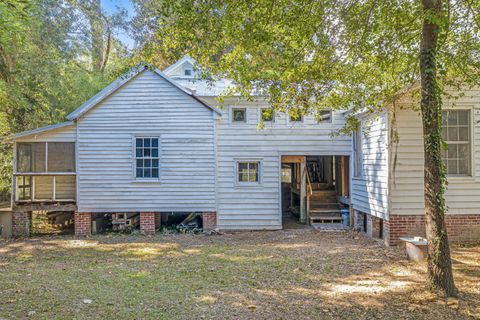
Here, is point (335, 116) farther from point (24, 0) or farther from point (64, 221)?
point (64, 221)

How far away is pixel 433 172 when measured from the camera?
582 centimetres

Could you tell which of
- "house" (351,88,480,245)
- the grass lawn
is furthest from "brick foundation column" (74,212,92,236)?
"house" (351,88,480,245)

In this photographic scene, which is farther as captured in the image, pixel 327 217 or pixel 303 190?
pixel 303 190

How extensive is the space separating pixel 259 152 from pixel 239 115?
59.2 inches

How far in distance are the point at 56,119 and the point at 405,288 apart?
16913 mm

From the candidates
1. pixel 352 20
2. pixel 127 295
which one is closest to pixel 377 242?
pixel 352 20

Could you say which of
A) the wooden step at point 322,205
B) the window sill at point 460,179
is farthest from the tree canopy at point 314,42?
the wooden step at point 322,205

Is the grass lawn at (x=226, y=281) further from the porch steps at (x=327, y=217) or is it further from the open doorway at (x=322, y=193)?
the open doorway at (x=322, y=193)

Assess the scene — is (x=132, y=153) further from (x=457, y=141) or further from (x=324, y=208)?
(x=457, y=141)

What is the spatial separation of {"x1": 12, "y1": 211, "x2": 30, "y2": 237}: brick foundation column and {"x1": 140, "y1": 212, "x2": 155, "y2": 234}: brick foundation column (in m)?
3.88

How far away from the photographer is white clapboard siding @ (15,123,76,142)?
12.5 meters

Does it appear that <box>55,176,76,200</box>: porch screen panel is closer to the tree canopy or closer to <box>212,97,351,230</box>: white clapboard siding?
<box>212,97,351,230</box>: white clapboard siding

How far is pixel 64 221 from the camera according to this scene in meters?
14.6

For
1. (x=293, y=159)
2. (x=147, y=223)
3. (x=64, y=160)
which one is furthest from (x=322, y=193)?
(x=64, y=160)
